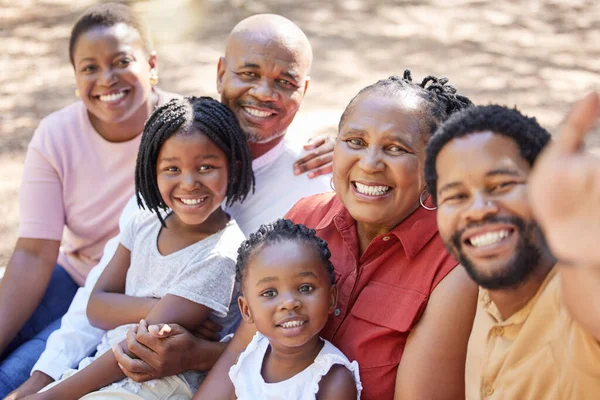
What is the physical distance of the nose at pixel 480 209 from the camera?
5.86 ft

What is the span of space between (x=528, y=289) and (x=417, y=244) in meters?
0.53

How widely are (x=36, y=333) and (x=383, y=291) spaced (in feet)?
5.98

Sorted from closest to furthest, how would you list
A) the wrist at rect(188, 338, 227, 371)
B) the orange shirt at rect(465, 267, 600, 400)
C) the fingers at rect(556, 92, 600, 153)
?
the fingers at rect(556, 92, 600, 153), the orange shirt at rect(465, 267, 600, 400), the wrist at rect(188, 338, 227, 371)

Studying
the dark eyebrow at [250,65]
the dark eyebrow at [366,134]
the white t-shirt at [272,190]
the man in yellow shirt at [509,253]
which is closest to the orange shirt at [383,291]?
the dark eyebrow at [366,134]

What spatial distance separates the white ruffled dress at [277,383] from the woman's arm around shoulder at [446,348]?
0.69 feet

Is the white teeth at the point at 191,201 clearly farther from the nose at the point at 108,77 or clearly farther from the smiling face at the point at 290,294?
the nose at the point at 108,77

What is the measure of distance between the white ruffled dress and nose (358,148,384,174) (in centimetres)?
55

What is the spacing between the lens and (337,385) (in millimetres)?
2305

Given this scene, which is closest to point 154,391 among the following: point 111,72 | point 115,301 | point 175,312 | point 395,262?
point 175,312

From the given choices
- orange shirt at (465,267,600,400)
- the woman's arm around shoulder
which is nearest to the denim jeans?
the woman's arm around shoulder

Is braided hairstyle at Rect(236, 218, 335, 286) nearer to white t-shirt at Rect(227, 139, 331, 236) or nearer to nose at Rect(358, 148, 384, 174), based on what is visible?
nose at Rect(358, 148, 384, 174)

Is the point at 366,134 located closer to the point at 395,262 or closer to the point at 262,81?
the point at 395,262

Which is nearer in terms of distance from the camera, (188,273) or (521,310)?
(521,310)

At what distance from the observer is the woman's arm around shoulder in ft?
7.18
